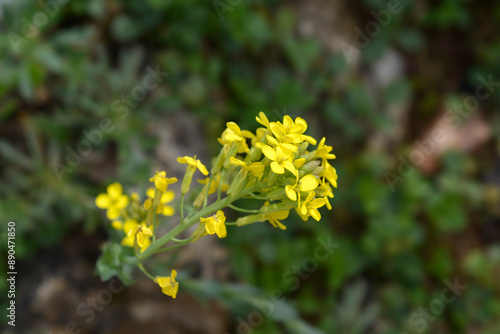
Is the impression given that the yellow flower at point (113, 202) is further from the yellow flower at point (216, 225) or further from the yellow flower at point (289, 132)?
the yellow flower at point (289, 132)

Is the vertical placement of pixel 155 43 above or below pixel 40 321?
above

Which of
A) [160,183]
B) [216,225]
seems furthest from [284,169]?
[160,183]

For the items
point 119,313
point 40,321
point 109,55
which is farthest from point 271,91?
point 40,321

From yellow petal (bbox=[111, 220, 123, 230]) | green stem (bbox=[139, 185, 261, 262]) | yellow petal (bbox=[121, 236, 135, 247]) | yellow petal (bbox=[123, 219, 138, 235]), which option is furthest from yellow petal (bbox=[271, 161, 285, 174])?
yellow petal (bbox=[111, 220, 123, 230])

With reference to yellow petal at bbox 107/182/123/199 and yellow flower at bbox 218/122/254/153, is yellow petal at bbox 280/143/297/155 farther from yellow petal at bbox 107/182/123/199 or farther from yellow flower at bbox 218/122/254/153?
yellow petal at bbox 107/182/123/199

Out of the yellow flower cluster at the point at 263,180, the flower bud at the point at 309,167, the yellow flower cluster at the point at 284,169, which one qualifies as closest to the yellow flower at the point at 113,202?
the yellow flower cluster at the point at 263,180

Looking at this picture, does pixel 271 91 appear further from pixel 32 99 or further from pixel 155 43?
pixel 32 99

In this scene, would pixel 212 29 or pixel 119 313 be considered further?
pixel 212 29
